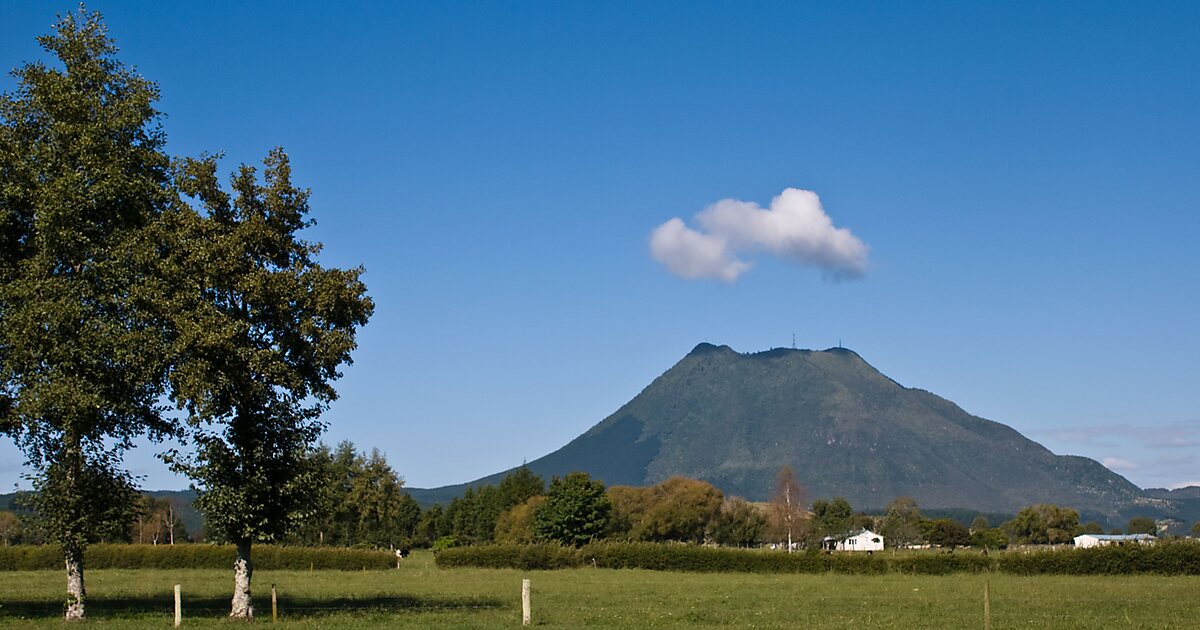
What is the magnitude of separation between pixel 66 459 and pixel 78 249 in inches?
238

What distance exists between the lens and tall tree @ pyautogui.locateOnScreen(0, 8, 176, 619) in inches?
1260

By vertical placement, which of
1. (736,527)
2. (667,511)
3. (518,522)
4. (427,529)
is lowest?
(736,527)

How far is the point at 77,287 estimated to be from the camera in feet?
107

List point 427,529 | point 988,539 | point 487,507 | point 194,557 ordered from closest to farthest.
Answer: point 194,557 < point 487,507 < point 427,529 < point 988,539

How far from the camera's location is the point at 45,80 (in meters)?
33.5

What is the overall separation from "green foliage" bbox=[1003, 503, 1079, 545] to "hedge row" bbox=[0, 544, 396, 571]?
132 metres

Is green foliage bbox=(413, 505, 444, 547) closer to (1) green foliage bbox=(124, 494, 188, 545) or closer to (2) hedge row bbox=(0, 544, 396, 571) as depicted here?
(1) green foliage bbox=(124, 494, 188, 545)

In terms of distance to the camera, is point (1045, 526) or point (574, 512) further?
point (1045, 526)

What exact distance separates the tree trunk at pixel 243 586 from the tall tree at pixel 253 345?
0.04 meters

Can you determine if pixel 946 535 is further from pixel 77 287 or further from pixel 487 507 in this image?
pixel 77 287

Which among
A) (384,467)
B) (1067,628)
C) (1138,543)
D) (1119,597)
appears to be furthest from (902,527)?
(1067,628)

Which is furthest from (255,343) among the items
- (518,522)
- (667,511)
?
(667,511)

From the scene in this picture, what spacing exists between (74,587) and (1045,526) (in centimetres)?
17983

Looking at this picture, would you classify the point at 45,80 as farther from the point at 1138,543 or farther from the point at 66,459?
the point at 1138,543
